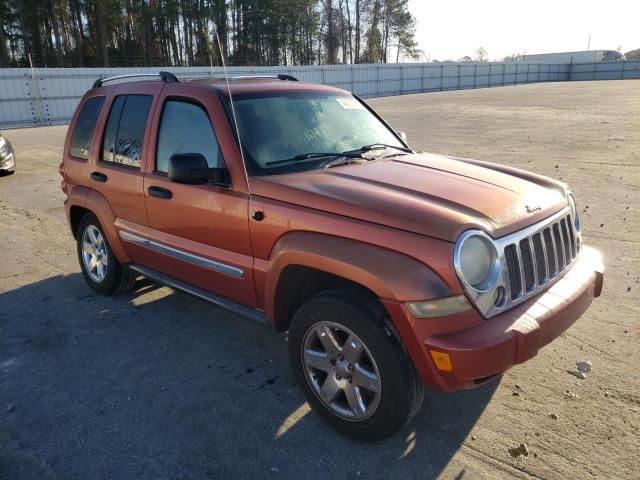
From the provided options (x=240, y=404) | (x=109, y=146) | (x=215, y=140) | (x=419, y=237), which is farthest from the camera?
(x=109, y=146)

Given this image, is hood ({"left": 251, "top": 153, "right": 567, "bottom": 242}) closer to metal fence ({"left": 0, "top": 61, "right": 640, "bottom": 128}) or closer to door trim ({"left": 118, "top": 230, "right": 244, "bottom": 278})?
door trim ({"left": 118, "top": 230, "right": 244, "bottom": 278})

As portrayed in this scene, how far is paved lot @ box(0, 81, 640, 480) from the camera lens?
9.03 ft

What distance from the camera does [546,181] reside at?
3566 millimetres

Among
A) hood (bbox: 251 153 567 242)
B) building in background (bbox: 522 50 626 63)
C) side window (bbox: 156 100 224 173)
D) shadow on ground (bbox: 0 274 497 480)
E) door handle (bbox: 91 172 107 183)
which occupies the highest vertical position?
building in background (bbox: 522 50 626 63)

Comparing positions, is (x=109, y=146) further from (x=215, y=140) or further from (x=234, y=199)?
(x=234, y=199)

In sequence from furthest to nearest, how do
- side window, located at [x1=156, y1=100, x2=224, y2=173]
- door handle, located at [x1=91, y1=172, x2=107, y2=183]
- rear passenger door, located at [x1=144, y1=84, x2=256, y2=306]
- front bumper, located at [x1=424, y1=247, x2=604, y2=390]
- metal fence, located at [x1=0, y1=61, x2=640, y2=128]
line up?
1. metal fence, located at [x1=0, y1=61, x2=640, y2=128]
2. door handle, located at [x1=91, y1=172, x2=107, y2=183]
3. side window, located at [x1=156, y1=100, x2=224, y2=173]
4. rear passenger door, located at [x1=144, y1=84, x2=256, y2=306]
5. front bumper, located at [x1=424, y1=247, x2=604, y2=390]

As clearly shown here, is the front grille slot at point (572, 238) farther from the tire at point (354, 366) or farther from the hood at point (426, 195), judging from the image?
the tire at point (354, 366)

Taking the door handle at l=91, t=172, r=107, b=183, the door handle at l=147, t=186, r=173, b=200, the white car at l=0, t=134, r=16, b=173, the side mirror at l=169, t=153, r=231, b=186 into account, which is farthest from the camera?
the white car at l=0, t=134, r=16, b=173

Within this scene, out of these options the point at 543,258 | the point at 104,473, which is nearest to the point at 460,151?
the point at 543,258

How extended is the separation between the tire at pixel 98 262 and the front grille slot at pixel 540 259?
3536 mm

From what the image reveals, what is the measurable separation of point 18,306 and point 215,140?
9.26 ft

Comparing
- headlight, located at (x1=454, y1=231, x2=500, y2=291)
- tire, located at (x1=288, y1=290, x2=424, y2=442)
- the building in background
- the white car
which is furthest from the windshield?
the building in background

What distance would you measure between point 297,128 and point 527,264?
183cm

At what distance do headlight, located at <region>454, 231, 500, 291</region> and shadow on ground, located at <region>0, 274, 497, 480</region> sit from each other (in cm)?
98
